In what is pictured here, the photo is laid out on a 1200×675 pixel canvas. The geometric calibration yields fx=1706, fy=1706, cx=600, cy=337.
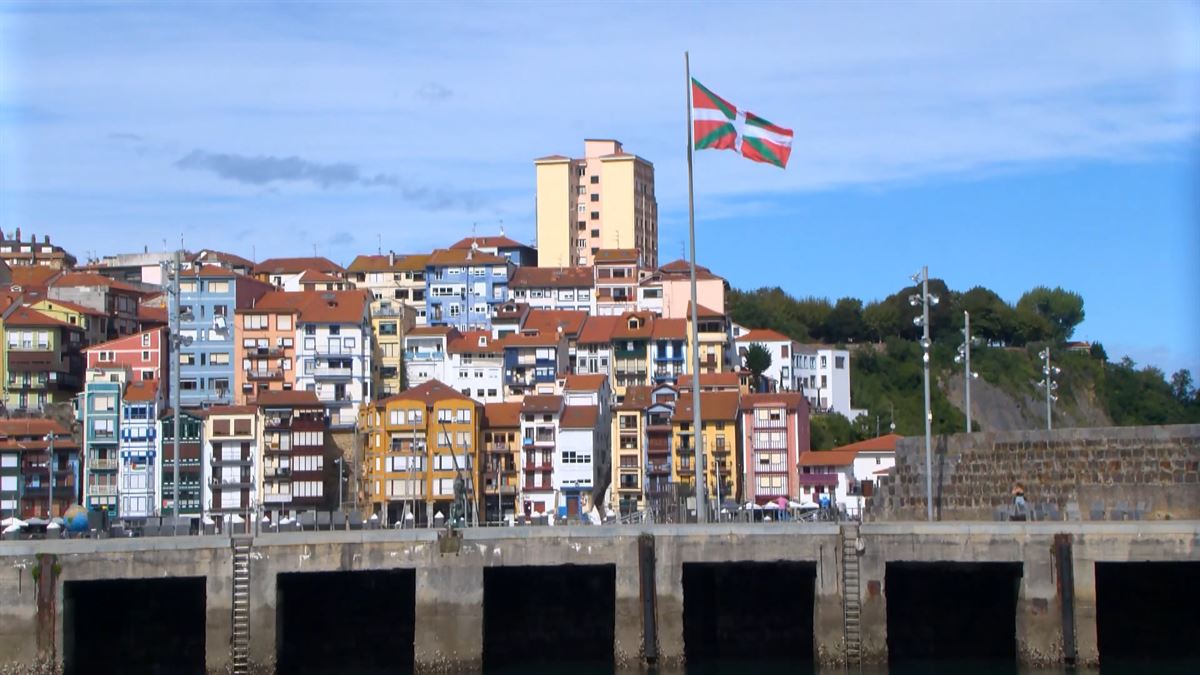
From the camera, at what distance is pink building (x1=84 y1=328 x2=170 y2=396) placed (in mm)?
119000

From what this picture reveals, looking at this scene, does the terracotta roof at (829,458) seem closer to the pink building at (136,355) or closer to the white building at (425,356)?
the white building at (425,356)

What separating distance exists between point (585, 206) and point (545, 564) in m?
118

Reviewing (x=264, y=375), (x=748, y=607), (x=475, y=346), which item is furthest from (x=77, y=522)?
(x=475, y=346)

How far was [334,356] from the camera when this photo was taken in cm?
12219

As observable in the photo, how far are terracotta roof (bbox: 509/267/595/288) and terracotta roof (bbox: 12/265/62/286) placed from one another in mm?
38343

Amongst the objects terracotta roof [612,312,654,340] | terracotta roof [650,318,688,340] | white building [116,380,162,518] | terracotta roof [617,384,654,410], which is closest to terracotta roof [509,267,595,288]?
terracotta roof [612,312,654,340]

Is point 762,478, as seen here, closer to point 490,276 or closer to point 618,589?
point 490,276

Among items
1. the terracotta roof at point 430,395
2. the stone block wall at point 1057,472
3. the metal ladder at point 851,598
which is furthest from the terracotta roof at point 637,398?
the metal ladder at point 851,598

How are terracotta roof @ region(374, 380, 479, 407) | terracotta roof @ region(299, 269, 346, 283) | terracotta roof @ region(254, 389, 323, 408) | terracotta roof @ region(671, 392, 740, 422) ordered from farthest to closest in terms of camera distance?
terracotta roof @ region(299, 269, 346, 283), terracotta roof @ region(374, 380, 479, 407), terracotta roof @ region(254, 389, 323, 408), terracotta roof @ region(671, 392, 740, 422)

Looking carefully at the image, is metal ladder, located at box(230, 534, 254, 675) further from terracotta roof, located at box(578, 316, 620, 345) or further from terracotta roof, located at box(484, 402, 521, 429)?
terracotta roof, located at box(578, 316, 620, 345)

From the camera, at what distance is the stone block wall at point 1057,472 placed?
133 ft

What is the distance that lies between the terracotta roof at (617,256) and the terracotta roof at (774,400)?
1224 inches

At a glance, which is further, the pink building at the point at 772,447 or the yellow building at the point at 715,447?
the pink building at the point at 772,447

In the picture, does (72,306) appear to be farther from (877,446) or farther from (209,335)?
(877,446)
